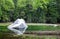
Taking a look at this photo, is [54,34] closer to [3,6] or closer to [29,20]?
[3,6]

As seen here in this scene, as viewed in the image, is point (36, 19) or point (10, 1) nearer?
point (10, 1)

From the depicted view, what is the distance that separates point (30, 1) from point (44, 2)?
275cm

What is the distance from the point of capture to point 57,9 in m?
53.2

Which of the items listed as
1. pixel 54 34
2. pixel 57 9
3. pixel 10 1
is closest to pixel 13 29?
pixel 54 34

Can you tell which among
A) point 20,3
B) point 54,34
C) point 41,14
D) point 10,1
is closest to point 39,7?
point 41,14

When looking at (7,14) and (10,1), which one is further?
(7,14)

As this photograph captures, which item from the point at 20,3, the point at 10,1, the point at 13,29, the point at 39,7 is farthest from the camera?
the point at 39,7

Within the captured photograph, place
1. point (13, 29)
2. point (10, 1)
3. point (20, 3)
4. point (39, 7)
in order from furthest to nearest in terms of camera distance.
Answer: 1. point (39, 7)
2. point (20, 3)
3. point (10, 1)
4. point (13, 29)

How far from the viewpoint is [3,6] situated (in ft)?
144

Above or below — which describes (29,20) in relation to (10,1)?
below

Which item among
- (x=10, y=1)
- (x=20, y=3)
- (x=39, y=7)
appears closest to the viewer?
(x=10, y=1)

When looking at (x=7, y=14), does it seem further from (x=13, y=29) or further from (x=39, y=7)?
(x=13, y=29)

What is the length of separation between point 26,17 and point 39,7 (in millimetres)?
3397

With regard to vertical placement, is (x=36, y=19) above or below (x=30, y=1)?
below
